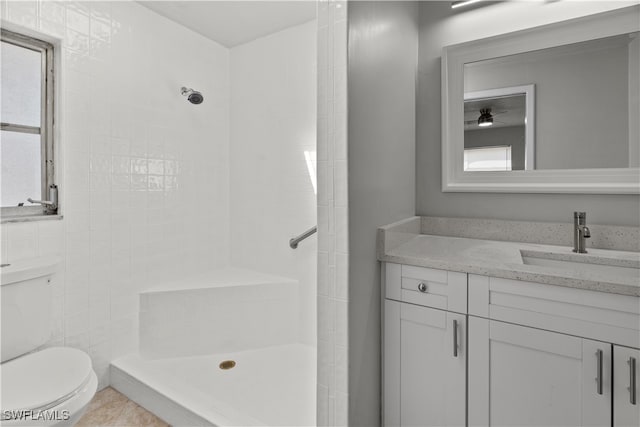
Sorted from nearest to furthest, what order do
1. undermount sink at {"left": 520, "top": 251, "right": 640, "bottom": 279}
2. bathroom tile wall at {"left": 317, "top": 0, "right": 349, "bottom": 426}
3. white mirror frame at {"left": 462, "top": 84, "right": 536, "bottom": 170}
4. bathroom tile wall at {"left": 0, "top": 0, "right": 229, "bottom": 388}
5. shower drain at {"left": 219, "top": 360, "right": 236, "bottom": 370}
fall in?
bathroom tile wall at {"left": 317, "top": 0, "right": 349, "bottom": 426}
undermount sink at {"left": 520, "top": 251, "right": 640, "bottom": 279}
white mirror frame at {"left": 462, "top": 84, "right": 536, "bottom": 170}
bathroom tile wall at {"left": 0, "top": 0, "right": 229, "bottom": 388}
shower drain at {"left": 219, "top": 360, "right": 236, "bottom": 370}

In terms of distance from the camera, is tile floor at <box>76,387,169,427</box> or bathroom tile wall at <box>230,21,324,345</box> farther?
bathroom tile wall at <box>230,21,324,345</box>

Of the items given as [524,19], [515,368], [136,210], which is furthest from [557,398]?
[136,210]

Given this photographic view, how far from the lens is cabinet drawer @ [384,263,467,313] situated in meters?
1.18

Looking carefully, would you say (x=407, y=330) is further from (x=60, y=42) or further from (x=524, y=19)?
(x=60, y=42)

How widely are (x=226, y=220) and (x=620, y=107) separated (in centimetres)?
241

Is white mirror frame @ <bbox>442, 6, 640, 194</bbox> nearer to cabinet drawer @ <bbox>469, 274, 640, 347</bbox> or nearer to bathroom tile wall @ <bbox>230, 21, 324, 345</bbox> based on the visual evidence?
Answer: cabinet drawer @ <bbox>469, 274, 640, 347</bbox>

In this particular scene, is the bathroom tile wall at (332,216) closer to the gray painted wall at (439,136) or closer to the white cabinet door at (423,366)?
the white cabinet door at (423,366)

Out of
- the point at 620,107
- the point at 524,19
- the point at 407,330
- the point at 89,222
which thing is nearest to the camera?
the point at 407,330

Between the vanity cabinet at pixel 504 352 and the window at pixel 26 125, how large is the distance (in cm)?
175

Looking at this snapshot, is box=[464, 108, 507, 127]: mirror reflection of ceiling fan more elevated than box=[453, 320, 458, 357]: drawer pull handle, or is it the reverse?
box=[464, 108, 507, 127]: mirror reflection of ceiling fan

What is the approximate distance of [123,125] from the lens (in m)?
1.98

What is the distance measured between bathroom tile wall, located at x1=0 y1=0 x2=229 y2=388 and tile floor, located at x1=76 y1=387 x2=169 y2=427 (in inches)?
5.6

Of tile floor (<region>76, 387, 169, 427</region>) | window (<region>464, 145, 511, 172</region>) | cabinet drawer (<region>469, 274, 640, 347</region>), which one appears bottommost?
tile floor (<region>76, 387, 169, 427</region>)

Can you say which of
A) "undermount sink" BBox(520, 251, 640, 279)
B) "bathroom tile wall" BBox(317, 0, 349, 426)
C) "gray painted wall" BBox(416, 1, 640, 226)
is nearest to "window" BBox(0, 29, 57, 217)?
"bathroom tile wall" BBox(317, 0, 349, 426)
